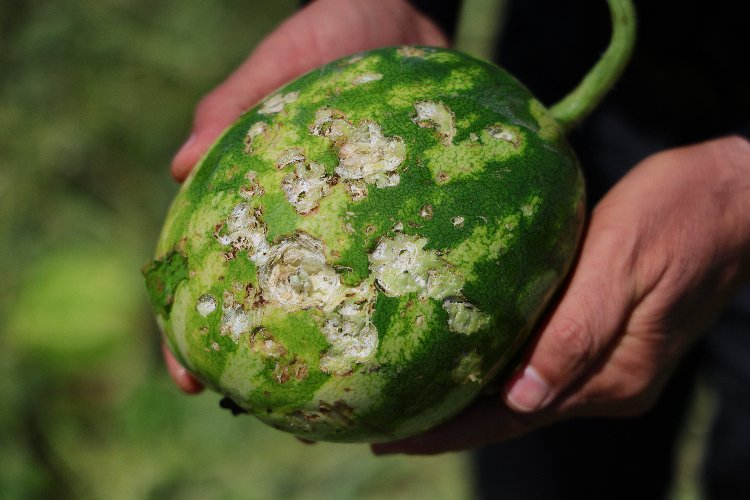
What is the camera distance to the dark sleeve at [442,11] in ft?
9.96

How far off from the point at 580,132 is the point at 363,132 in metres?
1.72

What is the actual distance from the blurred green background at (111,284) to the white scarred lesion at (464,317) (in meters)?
2.06

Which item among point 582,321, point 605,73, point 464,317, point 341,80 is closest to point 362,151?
point 341,80

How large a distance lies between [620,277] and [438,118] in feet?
2.21

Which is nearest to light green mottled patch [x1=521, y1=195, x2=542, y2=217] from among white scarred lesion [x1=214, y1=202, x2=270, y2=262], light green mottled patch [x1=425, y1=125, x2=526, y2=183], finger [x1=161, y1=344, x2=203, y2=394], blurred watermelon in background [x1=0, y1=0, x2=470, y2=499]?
light green mottled patch [x1=425, y1=125, x2=526, y2=183]

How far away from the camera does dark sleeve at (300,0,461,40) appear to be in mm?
3037

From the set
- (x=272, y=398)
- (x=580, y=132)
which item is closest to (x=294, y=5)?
(x=580, y=132)

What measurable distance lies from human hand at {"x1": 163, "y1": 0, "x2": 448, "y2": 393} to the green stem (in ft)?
2.68

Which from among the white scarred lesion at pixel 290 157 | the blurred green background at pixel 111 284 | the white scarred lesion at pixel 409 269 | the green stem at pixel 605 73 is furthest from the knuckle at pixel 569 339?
the blurred green background at pixel 111 284

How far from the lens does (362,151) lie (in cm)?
187

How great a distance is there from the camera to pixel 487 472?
13.2ft

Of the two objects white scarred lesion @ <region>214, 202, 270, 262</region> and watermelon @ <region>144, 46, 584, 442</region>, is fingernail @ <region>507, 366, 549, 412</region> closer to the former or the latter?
watermelon @ <region>144, 46, 584, 442</region>

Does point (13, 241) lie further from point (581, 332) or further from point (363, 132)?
point (581, 332)

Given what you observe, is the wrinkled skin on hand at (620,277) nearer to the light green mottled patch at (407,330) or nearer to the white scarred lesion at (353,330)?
the light green mottled patch at (407,330)
